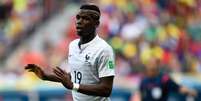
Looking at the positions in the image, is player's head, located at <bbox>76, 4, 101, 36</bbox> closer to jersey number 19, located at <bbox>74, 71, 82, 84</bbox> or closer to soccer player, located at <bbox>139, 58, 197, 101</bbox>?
jersey number 19, located at <bbox>74, 71, 82, 84</bbox>

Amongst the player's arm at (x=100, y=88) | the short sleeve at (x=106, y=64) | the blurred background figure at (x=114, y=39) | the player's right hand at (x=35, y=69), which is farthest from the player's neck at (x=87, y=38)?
the blurred background figure at (x=114, y=39)

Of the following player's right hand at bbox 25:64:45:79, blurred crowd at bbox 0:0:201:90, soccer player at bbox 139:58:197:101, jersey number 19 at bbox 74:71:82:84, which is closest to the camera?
player's right hand at bbox 25:64:45:79

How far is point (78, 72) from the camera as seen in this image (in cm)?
611

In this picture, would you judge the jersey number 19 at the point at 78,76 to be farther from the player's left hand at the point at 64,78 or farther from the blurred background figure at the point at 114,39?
the blurred background figure at the point at 114,39

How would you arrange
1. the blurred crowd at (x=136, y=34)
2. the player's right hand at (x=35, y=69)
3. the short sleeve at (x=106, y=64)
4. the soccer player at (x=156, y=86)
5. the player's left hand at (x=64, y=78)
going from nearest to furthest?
the player's left hand at (x=64, y=78) < the player's right hand at (x=35, y=69) < the short sleeve at (x=106, y=64) < the soccer player at (x=156, y=86) < the blurred crowd at (x=136, y=34)

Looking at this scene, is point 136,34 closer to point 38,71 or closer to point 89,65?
point 89,65

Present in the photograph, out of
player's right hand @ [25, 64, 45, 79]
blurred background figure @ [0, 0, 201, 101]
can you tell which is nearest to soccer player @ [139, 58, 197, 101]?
blurred background figure @ [0, 0, 201, 101]

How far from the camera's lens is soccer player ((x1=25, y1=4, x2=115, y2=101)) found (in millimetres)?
5922

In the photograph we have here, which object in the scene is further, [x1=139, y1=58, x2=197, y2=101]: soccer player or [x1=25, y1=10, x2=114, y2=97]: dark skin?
[x1=139, y1=58, x2=197, y2=101]: soccer player

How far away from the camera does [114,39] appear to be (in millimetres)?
14109

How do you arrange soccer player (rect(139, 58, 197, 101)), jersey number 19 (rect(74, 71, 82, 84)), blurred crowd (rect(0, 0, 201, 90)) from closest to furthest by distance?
1. jersey number 19 (rect(74, 71, 82, 84))
2. soccer player (rect(139, 58, 197, 101))
3. blurred crowd (rect(0, 0, 201, 90))

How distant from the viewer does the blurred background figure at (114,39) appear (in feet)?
42.7

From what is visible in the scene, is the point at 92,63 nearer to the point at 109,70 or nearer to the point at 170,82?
the point at 109,70

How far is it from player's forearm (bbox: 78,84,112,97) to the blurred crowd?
289 inches
